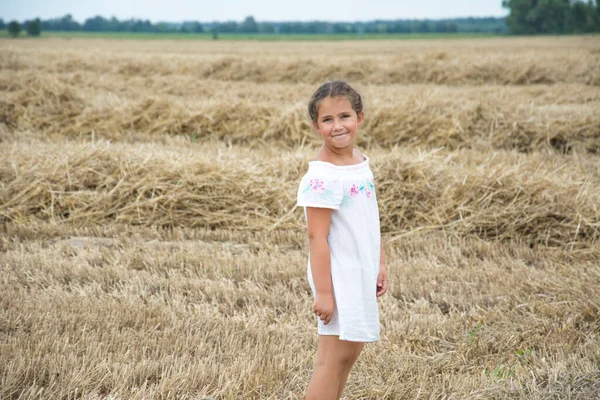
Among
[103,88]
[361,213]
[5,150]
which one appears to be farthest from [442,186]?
[103,88]

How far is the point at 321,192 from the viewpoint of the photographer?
90.0 inches

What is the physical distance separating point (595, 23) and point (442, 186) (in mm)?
67394

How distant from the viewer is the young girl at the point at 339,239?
2.29m

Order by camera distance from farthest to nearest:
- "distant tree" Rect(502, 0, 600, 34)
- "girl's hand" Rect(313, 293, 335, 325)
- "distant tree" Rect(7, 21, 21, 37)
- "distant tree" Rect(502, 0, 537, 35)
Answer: "distant tree" Rect(502, 0, 537, 35)
"distant tree" Rect(502, 0, 600, 34)
"distant tree" Rect(7, 21, 21, 37)
"girl's hand" Rect(313, 293, 335, 325)

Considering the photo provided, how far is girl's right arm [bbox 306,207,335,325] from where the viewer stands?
2.28 metres

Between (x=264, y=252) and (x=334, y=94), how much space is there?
2.56 m

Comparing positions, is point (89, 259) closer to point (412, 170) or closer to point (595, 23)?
point (412, 170)

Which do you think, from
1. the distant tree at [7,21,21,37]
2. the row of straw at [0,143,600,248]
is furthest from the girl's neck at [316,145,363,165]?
the distant tree at [7,21,21,37]

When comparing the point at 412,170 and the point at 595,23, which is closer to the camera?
the point at 412,170

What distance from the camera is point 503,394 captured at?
2.82m

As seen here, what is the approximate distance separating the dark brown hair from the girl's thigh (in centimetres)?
90

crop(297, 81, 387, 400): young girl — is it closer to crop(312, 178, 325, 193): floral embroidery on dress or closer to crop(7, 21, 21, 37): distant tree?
crop(312, 178, 325, 193): floral embroidery on dress

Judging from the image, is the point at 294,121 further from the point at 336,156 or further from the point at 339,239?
the point at 339,239

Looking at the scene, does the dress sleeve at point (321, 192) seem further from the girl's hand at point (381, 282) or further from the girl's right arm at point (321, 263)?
the girl's hand at point (381, 282)
